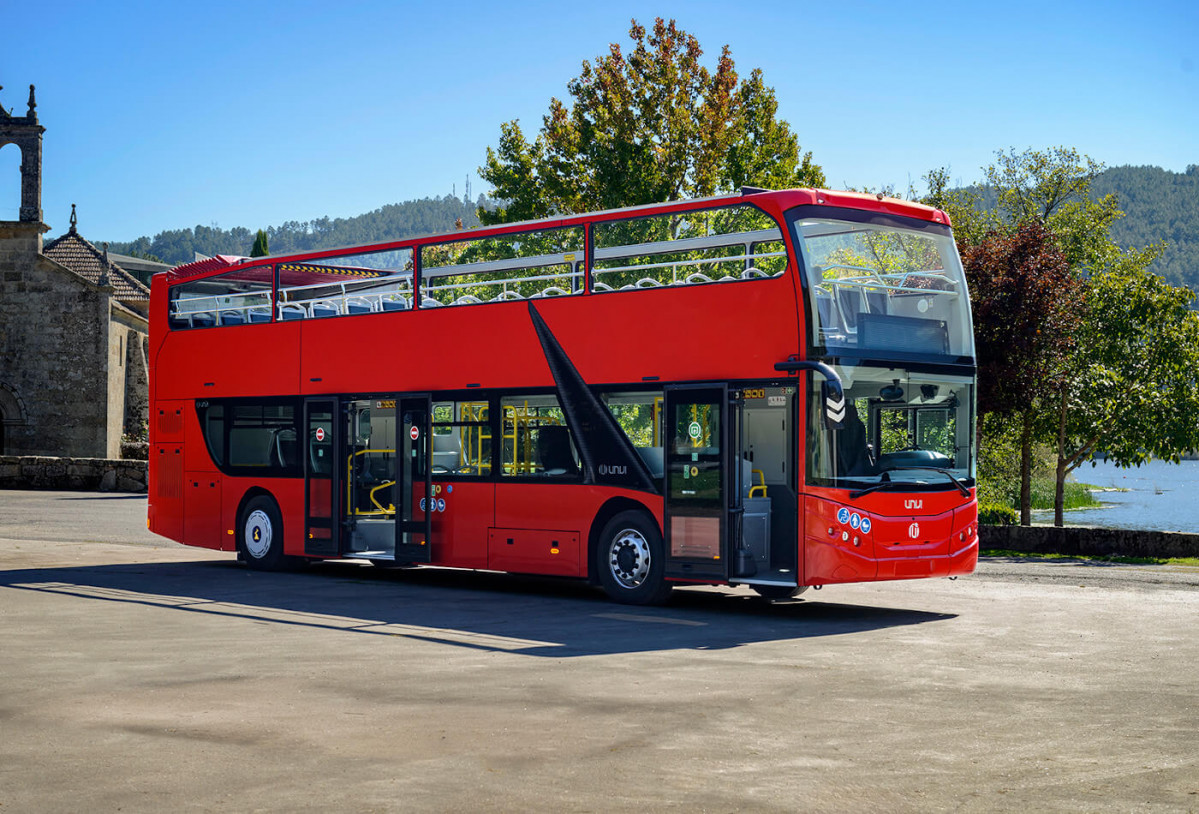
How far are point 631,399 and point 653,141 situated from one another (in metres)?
26.0

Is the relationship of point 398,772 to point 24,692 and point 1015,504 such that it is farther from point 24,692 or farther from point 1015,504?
point 1015,504

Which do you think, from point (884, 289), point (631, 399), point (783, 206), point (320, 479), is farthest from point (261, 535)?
point (884, 289)

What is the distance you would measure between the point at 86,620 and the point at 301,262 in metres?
6.96

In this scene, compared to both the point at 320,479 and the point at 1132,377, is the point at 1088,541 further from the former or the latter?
the point at 320,479

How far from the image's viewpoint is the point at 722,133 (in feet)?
131

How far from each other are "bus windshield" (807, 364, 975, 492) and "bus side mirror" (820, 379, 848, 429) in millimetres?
239

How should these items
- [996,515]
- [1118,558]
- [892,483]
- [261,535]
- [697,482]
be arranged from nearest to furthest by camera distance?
[892,483] → [697,482] → [261,535] → [1118,558] → [996,515]

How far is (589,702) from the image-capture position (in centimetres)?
882

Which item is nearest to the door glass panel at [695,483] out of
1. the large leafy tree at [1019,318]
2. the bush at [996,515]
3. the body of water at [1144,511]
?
the large leafy tree at [1019,318]

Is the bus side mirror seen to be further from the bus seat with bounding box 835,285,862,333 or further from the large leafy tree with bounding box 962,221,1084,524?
the large leafy tree with bounding box 962,221,1084,524

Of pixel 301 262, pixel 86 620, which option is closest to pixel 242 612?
pixel 86 620

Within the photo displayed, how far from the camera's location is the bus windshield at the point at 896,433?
13.2 meters

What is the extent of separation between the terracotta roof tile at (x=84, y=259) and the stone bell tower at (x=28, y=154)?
25.5 feet

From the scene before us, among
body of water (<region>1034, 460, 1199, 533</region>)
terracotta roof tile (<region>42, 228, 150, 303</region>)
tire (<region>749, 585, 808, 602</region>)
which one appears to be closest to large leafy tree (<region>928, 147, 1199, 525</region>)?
body of water (<region>1034, 460, 1199, 533</region>)
